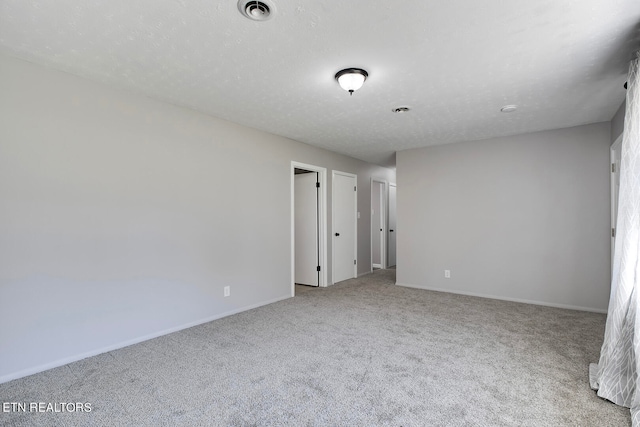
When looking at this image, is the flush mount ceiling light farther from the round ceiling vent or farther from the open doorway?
the open doorway

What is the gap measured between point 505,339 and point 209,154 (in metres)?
3.69

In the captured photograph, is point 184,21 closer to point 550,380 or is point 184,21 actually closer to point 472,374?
point 472,374

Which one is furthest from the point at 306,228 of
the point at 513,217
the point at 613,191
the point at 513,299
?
the point at 613,191

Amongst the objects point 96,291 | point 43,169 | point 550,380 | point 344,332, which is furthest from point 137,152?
point 550,380

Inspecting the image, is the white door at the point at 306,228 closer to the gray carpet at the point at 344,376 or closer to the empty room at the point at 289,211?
the empty room at the point at 289,211

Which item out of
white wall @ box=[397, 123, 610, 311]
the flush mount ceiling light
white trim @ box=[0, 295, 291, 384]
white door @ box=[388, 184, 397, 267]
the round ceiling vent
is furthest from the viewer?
white door @ box=[388, 184, 397, 267]

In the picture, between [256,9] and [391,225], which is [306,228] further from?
[256,9]

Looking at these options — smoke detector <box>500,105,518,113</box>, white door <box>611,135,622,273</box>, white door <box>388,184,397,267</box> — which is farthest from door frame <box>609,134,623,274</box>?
white door <box>388,184,397,267</box>

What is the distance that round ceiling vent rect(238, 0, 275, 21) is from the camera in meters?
1.78

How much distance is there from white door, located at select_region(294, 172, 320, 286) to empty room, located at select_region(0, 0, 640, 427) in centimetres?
70

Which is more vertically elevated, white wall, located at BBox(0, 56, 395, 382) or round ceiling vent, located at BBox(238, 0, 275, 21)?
round ceiling vent, located at BBox(238, 0, 275, 21)

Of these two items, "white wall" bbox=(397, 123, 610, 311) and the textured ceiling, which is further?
"white wall" bbox=(397, 123, 610, 311)

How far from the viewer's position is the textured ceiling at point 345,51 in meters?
1.86

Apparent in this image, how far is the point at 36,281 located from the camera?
8.21ft
